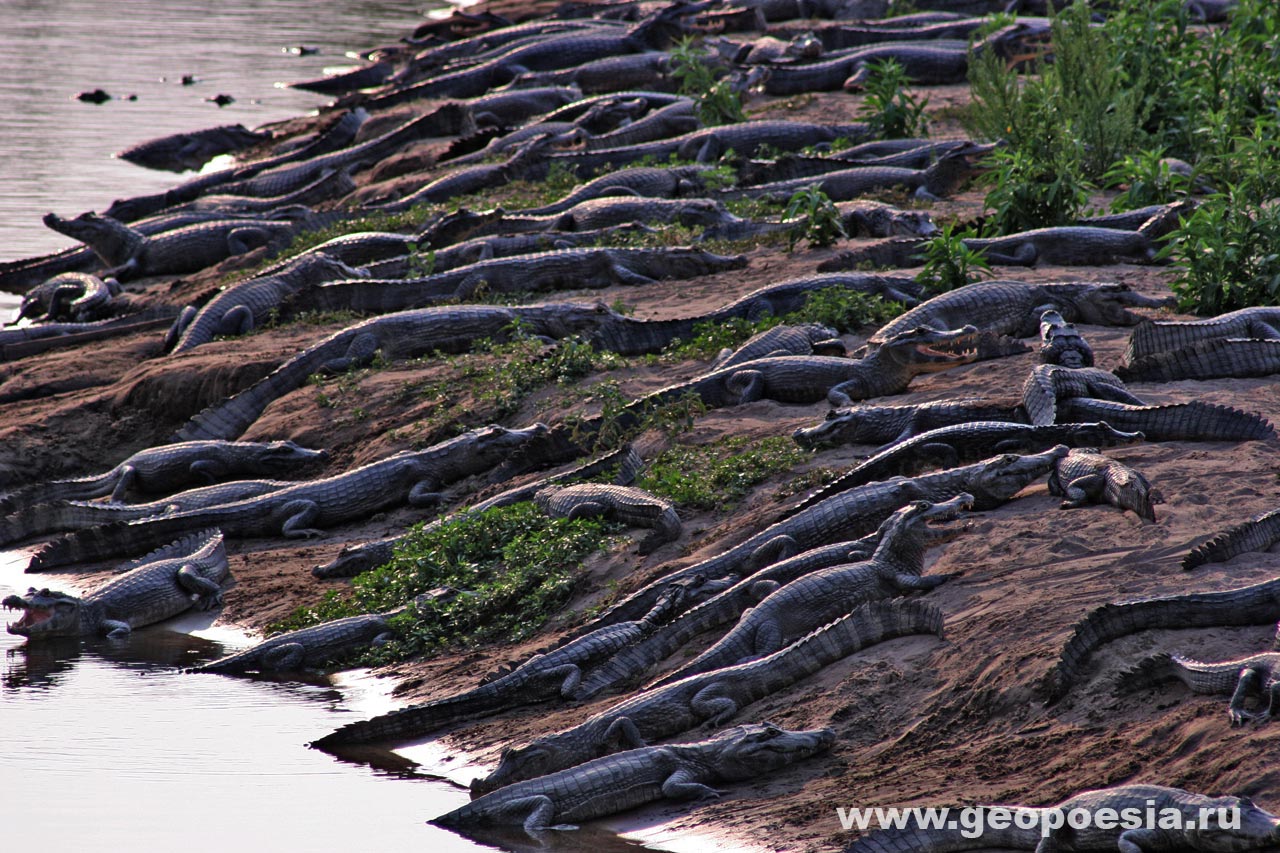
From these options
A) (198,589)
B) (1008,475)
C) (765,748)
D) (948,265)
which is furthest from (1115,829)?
(948,265)

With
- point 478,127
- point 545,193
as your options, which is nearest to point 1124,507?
point 545,193

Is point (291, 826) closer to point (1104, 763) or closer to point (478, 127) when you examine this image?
point (1104, 763)

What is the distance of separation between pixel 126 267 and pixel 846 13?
41.3 ft

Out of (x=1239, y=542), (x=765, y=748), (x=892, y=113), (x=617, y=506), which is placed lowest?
(x=617, y=506)

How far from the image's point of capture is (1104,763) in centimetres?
428

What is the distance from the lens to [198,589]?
24.2 ft

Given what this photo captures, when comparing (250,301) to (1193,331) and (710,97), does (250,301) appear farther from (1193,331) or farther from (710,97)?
(1193,331)

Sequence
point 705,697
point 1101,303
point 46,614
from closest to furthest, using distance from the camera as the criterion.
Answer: point 705,697 → point 46,614 → point 1101,303

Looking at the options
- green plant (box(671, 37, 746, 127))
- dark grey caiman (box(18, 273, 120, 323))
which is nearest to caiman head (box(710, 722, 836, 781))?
dark grey caiman (box(18, 273, 120, 323))

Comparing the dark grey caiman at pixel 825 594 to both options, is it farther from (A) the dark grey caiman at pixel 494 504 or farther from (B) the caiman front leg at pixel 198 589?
(B) the caiman front leg at pixel 198 589

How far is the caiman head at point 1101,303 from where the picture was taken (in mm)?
8406

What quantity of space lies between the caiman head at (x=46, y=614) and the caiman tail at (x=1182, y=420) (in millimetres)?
4763

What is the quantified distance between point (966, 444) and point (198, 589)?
3825 mm

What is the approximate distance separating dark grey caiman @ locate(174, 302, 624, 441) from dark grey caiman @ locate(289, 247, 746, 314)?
0.82 m
